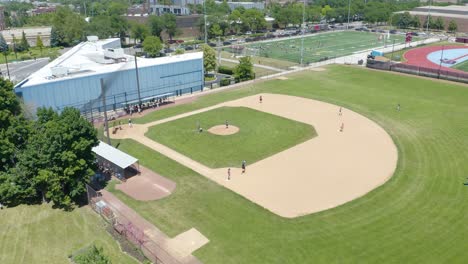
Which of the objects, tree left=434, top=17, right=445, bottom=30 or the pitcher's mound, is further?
tree left=434, top=17, right=445, bottom=30

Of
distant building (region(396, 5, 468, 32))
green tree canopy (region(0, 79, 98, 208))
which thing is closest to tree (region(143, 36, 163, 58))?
green tree canopy (region(0, 79, 98, 208))

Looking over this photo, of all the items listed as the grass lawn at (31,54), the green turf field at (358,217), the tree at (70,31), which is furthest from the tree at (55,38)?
the green turf field at (358,217)

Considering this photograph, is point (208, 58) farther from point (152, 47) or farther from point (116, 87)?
point (152, 47)

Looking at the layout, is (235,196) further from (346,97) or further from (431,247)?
(346,97)

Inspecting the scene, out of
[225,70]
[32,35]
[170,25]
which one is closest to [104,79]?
[225,70]

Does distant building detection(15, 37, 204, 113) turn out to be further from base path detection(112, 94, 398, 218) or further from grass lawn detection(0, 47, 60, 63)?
grass lawn detection(0, 47, 60, 63)

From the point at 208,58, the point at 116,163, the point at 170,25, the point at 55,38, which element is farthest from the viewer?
the point at 170,25

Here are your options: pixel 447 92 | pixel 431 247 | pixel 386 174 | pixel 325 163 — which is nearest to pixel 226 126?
pixel 325 163
